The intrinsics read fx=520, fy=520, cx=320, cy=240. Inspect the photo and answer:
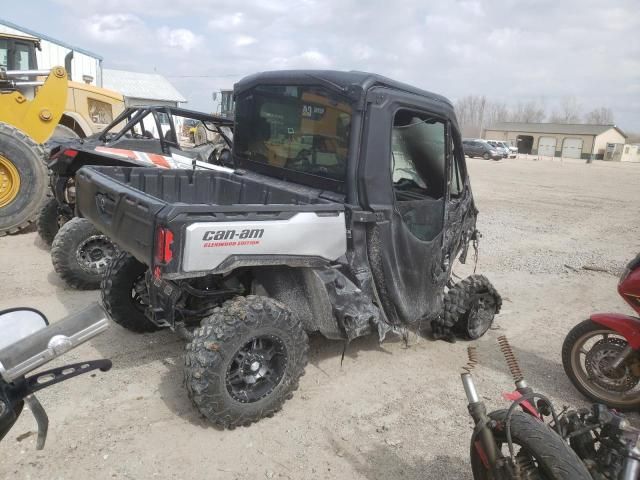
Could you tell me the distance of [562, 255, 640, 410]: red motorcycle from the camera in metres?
3.60

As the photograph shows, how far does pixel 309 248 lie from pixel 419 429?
4.55 ft

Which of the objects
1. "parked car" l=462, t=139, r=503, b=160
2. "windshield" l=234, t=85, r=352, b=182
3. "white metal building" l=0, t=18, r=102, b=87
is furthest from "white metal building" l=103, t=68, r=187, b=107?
"windshield" l=234, t=85, r=352, b=182

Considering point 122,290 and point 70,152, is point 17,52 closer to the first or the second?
point 70,152

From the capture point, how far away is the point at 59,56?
30.2 metres

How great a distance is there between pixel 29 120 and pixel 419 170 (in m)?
6.81

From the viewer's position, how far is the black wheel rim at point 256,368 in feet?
10.3

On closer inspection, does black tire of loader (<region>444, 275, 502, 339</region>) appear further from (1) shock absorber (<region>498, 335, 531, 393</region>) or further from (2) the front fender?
(1) shock absorber (<region>498, 335, 531, 393</region>)

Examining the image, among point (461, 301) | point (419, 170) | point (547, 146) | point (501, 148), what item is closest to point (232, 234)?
point (419, 170)

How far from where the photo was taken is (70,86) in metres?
10.2

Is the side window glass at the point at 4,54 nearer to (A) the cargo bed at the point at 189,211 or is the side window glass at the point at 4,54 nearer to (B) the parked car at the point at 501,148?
(A) the cargo bed at the point at 189,211

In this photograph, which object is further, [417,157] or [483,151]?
[483,151]

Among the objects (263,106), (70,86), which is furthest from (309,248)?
(70,86)

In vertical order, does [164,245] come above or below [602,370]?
above

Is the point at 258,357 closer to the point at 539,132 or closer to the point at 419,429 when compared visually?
the point at 419,429
